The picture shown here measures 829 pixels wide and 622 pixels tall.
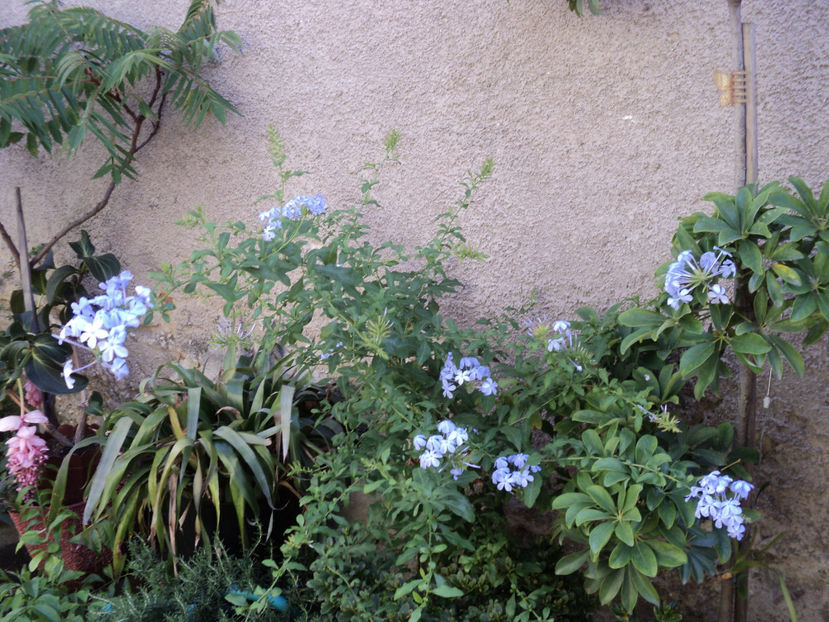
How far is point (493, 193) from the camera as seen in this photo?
2.50m

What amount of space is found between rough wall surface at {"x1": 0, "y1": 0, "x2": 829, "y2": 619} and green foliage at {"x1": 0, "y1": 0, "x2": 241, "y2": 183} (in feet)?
0.49

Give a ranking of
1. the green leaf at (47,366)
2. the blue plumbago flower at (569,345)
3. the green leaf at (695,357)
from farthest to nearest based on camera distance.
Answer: the green leaf at (47,366), the blue plumbago flower at (569,345), the green leaf at (695,357)

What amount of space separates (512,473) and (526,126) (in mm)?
1235

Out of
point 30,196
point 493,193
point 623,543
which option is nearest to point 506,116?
point 493,193

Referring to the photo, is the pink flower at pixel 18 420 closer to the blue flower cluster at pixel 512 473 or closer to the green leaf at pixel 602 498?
the blue flower cluster at pixel 512 473

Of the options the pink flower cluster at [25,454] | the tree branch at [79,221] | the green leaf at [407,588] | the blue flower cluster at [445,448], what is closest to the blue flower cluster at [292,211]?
the blue flower cluster at [445,448]

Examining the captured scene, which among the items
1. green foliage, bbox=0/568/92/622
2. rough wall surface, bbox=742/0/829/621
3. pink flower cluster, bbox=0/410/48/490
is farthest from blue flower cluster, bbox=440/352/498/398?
pink flower cluster, bbox=0/410/48/490

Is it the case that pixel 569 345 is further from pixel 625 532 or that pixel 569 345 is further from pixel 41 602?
pixel 41 602

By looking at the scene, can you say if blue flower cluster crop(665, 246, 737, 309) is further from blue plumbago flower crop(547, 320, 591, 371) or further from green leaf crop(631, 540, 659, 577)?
green leaf crop(631, 540, 659, 577)

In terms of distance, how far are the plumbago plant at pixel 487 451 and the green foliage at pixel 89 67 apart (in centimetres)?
106

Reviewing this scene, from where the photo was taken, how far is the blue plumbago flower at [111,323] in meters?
1.48

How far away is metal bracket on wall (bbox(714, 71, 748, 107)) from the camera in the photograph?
1.86 meters

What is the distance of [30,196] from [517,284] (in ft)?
8.55

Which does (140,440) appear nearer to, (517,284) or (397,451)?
(397,451)
